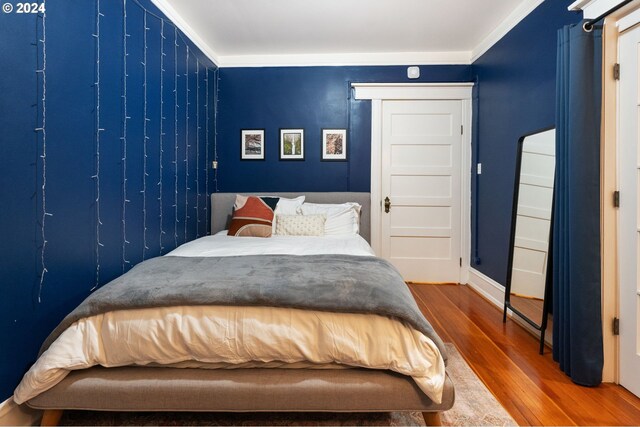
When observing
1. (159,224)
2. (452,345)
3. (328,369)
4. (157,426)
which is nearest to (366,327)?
(328,369)

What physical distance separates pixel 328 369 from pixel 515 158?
2.53 metres

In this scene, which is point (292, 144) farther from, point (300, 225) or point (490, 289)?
point (490, 289)

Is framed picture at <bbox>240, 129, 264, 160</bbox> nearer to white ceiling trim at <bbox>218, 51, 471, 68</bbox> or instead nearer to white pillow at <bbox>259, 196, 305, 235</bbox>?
white pillow at <bbox>259, 196, 305, 235</bbox>

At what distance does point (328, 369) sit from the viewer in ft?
5.05

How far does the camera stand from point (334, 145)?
4.06 meters

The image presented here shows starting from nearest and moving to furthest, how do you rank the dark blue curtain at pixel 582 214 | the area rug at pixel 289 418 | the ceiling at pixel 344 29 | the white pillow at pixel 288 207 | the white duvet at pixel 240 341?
the white duvet at pixel 240 341, the area rug at pixel 289 418, the dark blue curtain at pixel 582 214, the ceiling at pixel 344 29, the white pillow at pixel 288 207

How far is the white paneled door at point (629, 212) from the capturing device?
6.05 feet

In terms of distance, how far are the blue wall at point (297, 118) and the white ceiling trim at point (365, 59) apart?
2.6 inches

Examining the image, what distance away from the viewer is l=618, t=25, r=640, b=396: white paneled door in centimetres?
184

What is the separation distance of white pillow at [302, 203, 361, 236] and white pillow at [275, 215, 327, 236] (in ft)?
0.37

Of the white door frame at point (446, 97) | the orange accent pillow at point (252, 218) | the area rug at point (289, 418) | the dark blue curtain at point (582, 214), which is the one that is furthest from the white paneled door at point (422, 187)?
the area rug at point (289, 418)

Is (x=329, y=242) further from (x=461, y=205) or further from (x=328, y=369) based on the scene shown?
(x=461, y=205)

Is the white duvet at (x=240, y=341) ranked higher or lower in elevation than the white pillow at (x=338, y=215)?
lower

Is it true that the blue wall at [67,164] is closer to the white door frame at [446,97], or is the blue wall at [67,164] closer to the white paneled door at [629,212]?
the white door frame at [446,97]
